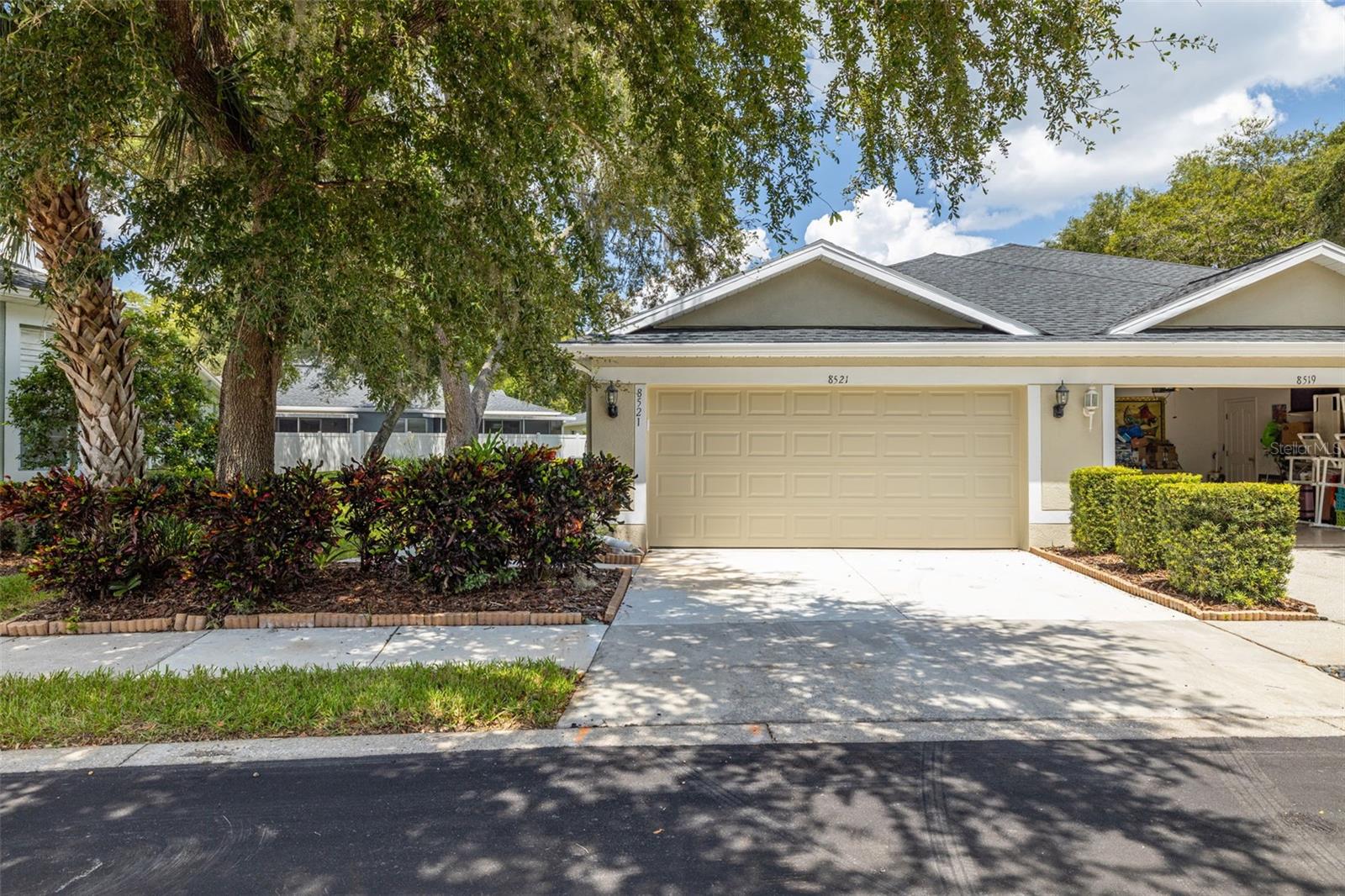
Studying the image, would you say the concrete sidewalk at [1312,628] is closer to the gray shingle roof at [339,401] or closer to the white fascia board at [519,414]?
the gray shingle roof at [339,401]

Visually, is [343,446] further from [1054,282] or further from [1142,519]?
[1142,519]

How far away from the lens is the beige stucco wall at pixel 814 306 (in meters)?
10.4

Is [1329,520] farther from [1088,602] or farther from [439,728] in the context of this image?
[439,728]

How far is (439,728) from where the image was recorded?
3990 millimetres

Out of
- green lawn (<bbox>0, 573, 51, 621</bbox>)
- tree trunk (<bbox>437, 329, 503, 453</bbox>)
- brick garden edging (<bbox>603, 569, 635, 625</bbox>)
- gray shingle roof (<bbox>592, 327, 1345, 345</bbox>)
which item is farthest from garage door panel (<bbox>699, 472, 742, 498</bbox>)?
tree trunk (<bbox>437, 329, 503, 453</bbox>)

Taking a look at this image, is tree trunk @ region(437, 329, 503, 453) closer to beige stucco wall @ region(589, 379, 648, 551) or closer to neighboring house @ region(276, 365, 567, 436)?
beige stucco wall @ region(589, 379, 648, 551)

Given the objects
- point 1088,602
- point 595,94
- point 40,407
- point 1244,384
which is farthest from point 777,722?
point 40,407

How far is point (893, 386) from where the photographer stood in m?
9.88

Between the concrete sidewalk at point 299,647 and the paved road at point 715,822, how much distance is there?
64.1 inches

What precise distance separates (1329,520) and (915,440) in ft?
24.5

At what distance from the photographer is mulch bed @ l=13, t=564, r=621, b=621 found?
6.16 m

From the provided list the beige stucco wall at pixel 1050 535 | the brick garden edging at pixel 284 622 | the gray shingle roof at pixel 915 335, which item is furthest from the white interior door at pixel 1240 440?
the brick garden edging at pixel 284 622

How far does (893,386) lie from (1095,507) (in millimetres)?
2818

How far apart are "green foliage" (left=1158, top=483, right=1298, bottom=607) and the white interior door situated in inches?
347
